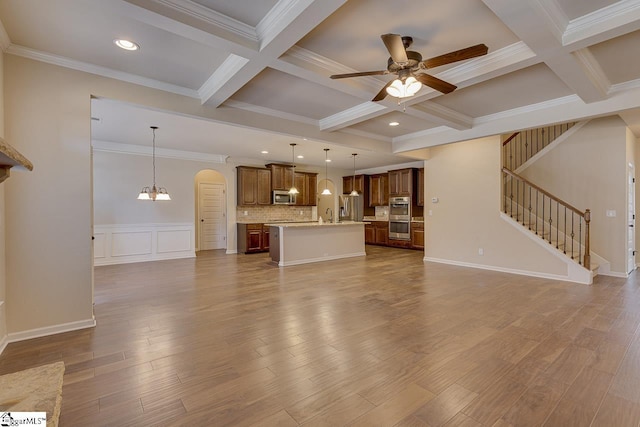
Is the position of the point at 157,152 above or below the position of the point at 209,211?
above

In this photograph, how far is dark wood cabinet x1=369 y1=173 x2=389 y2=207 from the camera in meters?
10.2

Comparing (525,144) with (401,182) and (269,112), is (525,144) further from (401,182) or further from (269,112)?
(269,112)

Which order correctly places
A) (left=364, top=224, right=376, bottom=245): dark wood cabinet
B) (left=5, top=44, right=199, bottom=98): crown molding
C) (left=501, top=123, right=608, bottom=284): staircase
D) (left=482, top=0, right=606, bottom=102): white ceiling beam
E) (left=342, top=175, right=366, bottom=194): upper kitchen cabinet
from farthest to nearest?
(left=342, top=175, right=366, bottom=194): upper kitchen cabinet → (left=364, top=224, right=376, bottom=245): dark wood cabinet → (left=501, top=123, right=608, bottom=284): staircase → (left=5, top=44, right=199, bottom=98): crown molding → (left=482, top=0, right=606, bottom=102): white ceiling beam

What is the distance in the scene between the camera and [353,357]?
247cm

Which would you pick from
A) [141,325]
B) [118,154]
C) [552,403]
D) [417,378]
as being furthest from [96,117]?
[552,403]

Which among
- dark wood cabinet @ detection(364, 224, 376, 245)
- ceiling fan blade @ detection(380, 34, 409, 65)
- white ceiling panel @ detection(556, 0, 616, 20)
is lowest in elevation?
dark wood cabinet @ detection(364, 224, 376, 245)

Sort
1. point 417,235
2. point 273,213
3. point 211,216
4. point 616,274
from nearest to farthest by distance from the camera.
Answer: point 616,274 < point 417,235 < point 273,213 < point 211,216

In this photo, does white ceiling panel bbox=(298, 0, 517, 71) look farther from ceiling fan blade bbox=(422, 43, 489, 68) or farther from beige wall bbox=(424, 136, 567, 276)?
beige wall bbox=(424, 136, 567, 276)

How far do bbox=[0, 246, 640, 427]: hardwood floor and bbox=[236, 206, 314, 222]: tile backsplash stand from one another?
14.6 ft

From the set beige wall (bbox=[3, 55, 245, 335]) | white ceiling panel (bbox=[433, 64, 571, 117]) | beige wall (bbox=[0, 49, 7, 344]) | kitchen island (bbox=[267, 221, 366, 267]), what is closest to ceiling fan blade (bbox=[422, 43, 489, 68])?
white ceiling panel (bbox=[433, 64, 571, 117])

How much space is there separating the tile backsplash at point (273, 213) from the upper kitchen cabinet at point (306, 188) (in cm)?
45

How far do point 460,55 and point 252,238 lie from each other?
23.0 feet

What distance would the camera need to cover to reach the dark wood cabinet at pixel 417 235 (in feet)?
29.0

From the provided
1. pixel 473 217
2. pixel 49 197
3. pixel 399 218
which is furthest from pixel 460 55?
pixel 399 218
